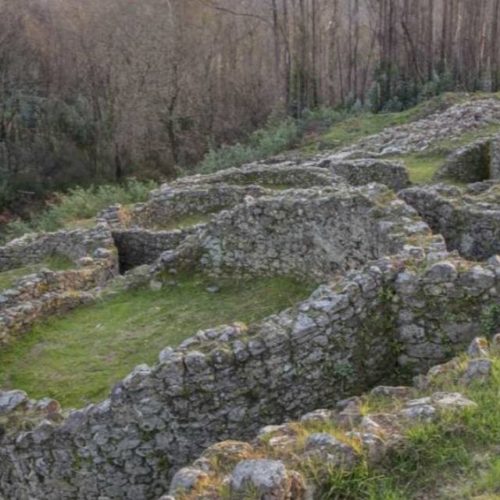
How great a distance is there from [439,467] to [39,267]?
1307cm

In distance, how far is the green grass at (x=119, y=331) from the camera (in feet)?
33.3

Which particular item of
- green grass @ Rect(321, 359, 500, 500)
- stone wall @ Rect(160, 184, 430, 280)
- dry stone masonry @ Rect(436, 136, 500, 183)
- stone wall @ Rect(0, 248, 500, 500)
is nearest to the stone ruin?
stone wall @ Rect(0, 248, 500, 500)

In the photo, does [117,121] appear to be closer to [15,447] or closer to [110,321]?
[110,321]

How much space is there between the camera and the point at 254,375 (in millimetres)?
7039

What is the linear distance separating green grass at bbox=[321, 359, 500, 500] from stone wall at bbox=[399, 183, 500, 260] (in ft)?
17.9

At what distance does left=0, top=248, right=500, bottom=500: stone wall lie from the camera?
7.04 m

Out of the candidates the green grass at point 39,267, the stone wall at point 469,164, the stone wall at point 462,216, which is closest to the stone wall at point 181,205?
the green grass at point 39,267

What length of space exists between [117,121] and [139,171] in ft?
10.1

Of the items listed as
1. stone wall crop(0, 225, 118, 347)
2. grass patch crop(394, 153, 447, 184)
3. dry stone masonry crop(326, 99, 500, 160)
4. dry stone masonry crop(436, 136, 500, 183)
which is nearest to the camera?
stone wall crop(0, 225, 118, 347)

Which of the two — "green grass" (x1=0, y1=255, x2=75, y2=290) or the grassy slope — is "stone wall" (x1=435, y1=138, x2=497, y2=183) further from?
"green grass" (x1=0, y1=255, x2=75, y2=290)

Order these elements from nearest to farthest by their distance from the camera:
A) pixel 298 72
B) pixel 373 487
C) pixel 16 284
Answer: pixel 373 487 < pixel 16 284 < pixel 298 72

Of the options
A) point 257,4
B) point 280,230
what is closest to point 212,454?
point 280,230

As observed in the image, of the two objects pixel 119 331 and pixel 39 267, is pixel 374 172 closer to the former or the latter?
pixel 39 267

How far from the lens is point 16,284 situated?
43.7 ft
